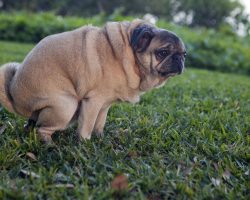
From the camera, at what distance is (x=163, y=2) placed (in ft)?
123

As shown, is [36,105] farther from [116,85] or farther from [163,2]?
[163,2]

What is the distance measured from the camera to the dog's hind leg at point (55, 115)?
3.75 meters

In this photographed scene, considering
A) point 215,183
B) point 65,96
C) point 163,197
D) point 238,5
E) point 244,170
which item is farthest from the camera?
point 238,5

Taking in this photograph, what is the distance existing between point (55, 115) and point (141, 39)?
1090 mm

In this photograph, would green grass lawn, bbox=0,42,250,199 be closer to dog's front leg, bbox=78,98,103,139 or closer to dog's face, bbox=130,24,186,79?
dog's front leg, bbox=78,98,103,139

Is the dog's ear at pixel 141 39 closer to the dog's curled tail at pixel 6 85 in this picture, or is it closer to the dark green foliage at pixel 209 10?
the dog's curled tail at pixel 6 85

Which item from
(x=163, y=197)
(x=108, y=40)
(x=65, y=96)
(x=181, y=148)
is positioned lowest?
(x=181, y=148)

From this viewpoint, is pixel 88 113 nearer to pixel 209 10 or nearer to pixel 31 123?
pixel 31 123

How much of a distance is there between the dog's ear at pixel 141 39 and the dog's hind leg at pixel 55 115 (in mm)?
787

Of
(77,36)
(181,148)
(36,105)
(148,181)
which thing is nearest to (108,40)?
(77,36)

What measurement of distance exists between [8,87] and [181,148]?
Result: 1.88 meters

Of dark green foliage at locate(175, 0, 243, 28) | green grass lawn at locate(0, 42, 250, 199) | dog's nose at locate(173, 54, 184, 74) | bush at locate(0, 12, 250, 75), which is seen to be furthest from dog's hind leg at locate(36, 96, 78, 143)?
dark green foliage at locate(175, 0, 243, 28)

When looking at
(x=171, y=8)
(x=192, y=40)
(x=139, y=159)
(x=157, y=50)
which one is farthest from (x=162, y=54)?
(x=171, y=8)

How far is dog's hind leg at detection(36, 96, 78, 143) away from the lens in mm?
3748
